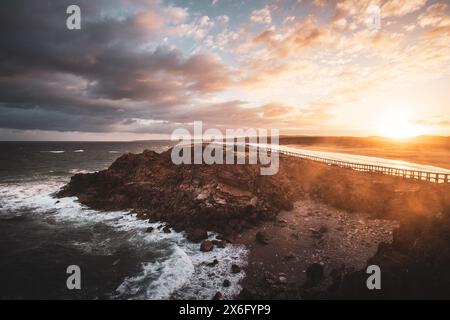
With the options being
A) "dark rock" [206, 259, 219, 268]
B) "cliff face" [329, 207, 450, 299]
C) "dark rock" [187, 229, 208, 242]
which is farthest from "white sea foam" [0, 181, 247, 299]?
"cliff face" [329, 207, 450, 299]

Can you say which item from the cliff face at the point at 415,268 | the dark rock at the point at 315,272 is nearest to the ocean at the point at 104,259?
the dark rock at the point at 315,272

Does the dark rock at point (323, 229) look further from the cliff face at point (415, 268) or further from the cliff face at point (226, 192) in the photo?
the cliff face at point (415, 268)

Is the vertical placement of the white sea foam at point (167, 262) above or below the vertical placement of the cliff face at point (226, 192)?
below

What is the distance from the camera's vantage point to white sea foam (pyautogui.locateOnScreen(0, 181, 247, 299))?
1510 cm

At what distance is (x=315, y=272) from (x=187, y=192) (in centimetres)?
1684

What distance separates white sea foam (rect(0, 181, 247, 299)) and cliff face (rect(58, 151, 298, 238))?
7.12 feet

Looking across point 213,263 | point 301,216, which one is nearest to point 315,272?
point 213,263

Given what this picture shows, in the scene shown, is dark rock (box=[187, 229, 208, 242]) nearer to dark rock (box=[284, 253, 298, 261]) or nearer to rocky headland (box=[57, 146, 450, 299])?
rocky headland (box=[57, 146, 450, 299])

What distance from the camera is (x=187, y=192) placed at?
28.2 m

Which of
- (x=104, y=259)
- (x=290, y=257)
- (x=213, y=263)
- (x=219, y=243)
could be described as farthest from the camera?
(x=219, y=243)

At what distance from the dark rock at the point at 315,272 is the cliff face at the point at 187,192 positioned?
28.6 feet

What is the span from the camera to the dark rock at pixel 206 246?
20.0m

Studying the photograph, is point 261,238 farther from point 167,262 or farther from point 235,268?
point 167,262
